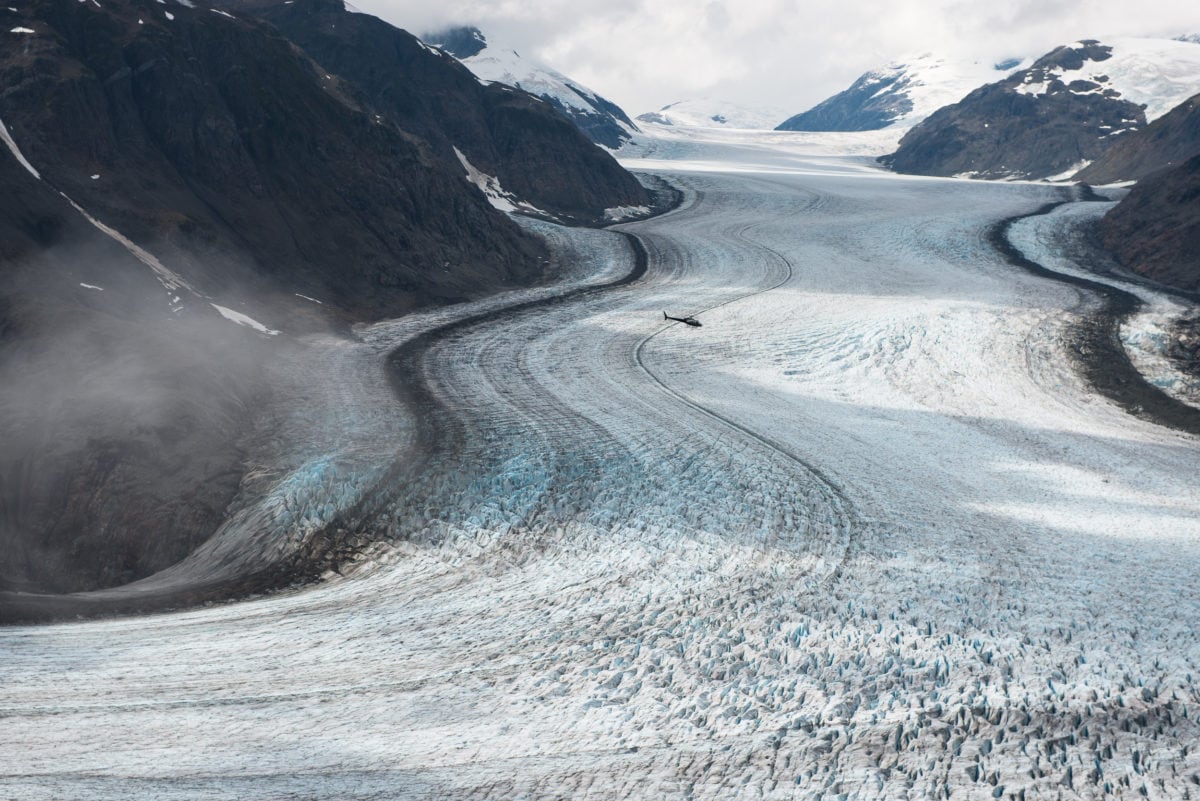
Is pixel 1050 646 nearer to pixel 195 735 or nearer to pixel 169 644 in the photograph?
pixel 195 735

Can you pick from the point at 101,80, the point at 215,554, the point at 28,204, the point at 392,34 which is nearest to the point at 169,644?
the point at 215,554

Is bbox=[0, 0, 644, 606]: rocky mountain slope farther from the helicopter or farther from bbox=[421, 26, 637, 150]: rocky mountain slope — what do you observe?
bbox=[421, 26, 637, 150]: rocky mountain slope

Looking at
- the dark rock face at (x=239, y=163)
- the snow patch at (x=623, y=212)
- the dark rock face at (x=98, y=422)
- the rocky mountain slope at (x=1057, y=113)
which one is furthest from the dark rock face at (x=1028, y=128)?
the dark rock face at (x=98, y=422)

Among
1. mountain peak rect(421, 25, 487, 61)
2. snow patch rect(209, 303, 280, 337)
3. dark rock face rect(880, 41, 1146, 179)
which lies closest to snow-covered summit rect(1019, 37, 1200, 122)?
dark rock face rect(880, 41, 1146, 179)

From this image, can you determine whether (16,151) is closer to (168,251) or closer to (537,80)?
(168,251)

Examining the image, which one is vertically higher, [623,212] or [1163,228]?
[623,212]

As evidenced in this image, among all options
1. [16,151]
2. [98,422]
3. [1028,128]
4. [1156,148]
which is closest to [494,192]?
[16,151]
